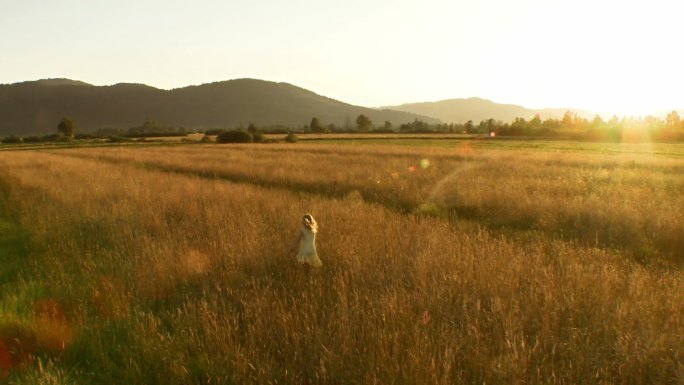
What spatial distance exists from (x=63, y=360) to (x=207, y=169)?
57.6ft

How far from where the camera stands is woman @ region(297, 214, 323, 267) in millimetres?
4695

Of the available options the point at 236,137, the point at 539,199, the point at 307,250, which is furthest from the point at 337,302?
the point at 236,137

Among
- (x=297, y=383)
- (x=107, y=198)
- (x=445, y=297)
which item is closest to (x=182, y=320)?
(x=297, y=383)

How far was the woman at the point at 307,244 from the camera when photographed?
470 cm

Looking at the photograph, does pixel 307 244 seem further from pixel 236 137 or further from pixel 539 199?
pixel 236 137

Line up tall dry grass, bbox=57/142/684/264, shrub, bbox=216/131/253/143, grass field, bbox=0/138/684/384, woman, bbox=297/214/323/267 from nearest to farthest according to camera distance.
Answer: grass field, bbox=0/138/684/384 → woman, bbox=297/214/323/267 → tall dry grass, bbox=57/142/684/264 → shrub, bbox=216/131/253/143

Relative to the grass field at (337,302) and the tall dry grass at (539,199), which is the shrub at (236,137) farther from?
the grass field at (337,302)

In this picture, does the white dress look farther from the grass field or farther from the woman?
the grass field

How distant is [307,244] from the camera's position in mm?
4766

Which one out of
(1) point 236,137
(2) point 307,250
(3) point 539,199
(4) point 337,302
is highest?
(1) point 236,137

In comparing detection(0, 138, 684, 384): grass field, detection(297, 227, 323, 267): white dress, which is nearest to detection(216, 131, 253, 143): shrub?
detection(0, 138, 684, 384): grass field

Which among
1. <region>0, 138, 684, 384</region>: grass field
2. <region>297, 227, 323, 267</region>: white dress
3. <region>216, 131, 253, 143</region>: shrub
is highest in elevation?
<region>216, 131, 253, 143</region>: shrub

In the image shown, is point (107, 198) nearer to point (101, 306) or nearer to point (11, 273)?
point (11, 273)

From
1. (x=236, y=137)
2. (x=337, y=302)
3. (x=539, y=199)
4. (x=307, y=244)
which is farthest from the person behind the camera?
(x=236, y=137)
